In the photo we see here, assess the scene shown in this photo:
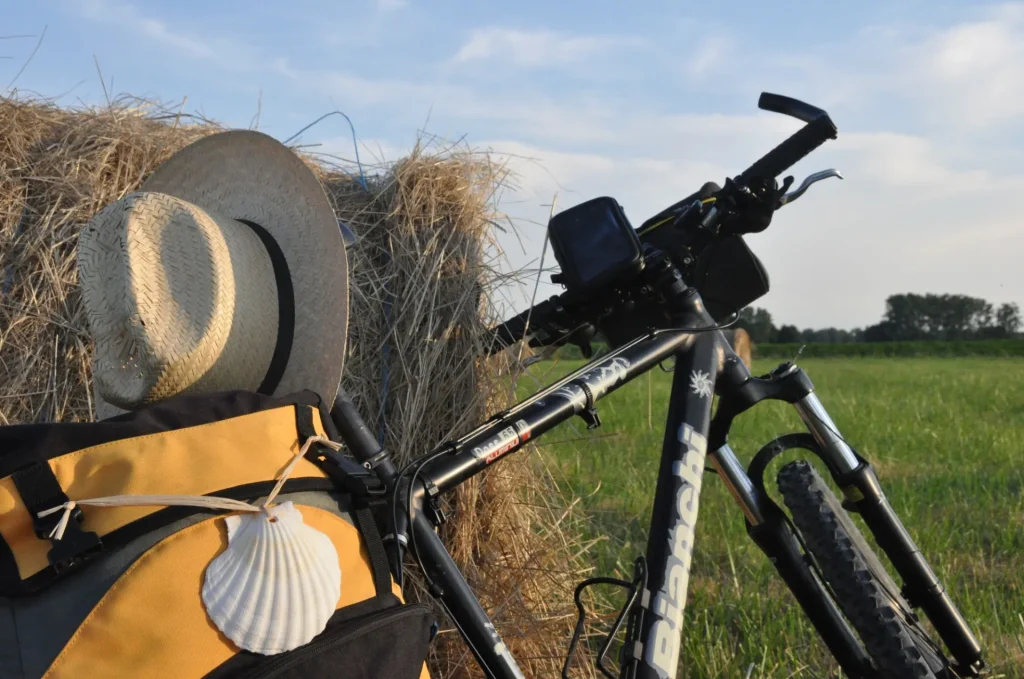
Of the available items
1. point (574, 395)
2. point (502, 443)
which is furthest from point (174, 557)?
point (574, 395)

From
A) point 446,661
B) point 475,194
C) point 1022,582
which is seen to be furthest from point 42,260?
point 1022,582

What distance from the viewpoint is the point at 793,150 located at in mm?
1790

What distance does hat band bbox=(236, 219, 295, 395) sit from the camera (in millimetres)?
1580

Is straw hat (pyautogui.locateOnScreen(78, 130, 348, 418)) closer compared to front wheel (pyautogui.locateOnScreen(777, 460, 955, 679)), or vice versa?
straw hat (pyautogui.locateOnScreen(78, 130, 348, 418))

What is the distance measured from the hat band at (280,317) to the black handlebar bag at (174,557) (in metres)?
0.37

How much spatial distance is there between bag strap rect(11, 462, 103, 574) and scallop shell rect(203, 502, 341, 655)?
147 mm

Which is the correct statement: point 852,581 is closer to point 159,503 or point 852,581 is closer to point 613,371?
point 613,371

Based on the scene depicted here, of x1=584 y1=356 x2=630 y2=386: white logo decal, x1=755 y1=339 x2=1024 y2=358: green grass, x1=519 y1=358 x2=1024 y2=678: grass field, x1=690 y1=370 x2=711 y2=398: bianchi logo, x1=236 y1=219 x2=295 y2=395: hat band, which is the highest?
x1=236 y1=219 x2=295 y2=395: hat band

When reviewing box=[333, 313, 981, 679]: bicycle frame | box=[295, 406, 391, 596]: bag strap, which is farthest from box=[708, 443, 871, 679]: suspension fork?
box=[295, 406, 391, 596]: bag strap

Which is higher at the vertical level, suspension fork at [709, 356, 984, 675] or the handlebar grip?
the handlebar grip

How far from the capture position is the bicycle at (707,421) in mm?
1674

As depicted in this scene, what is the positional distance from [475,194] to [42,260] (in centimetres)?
117

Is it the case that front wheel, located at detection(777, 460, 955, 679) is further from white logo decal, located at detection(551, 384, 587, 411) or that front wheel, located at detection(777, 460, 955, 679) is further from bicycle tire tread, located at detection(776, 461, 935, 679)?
white logo decal, located at detection(551, 384, 587, 411)

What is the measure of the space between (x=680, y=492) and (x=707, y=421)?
17cm
